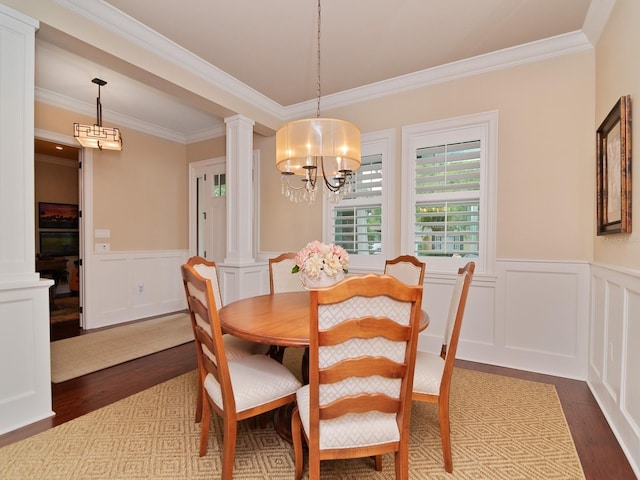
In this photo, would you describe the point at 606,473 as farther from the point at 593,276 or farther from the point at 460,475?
the point at 593,276

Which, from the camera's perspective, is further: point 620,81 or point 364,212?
point 364,212

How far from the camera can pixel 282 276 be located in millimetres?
3000

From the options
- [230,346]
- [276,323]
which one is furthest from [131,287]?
[276,323]

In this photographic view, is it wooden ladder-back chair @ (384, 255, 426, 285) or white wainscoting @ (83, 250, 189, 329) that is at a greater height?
wooden ladder-back chair @ (384, 255, 426, 285)

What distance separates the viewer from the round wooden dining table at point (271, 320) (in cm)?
153

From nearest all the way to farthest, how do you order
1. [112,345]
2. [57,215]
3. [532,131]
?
[532,131]
[112,345]
[57,215]

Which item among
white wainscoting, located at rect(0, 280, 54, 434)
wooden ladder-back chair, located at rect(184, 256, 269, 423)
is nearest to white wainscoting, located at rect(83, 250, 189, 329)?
white wainscoting, located at rect(0, 280, 54, 434)

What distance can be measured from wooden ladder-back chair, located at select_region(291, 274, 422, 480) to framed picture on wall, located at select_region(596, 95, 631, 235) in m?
1.67

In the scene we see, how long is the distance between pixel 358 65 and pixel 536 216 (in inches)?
87.5

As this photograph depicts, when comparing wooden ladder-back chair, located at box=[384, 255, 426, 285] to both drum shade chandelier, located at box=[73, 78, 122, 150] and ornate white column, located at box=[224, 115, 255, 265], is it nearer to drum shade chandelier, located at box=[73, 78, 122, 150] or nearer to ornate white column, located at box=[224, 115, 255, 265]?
ornate white column, located at box=[224, 115, 255, 265]

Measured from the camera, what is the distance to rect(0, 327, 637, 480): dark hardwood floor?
5.74 ft

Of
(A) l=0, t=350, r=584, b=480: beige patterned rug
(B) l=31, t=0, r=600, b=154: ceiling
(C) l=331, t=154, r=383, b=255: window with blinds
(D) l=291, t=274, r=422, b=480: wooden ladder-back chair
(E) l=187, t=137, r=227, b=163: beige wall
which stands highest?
(B) l=31, t=0, r=600, b=154: ceiling

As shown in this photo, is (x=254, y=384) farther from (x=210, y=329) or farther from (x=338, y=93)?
(x=338, y=93)

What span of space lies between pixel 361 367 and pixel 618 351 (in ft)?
6.25
